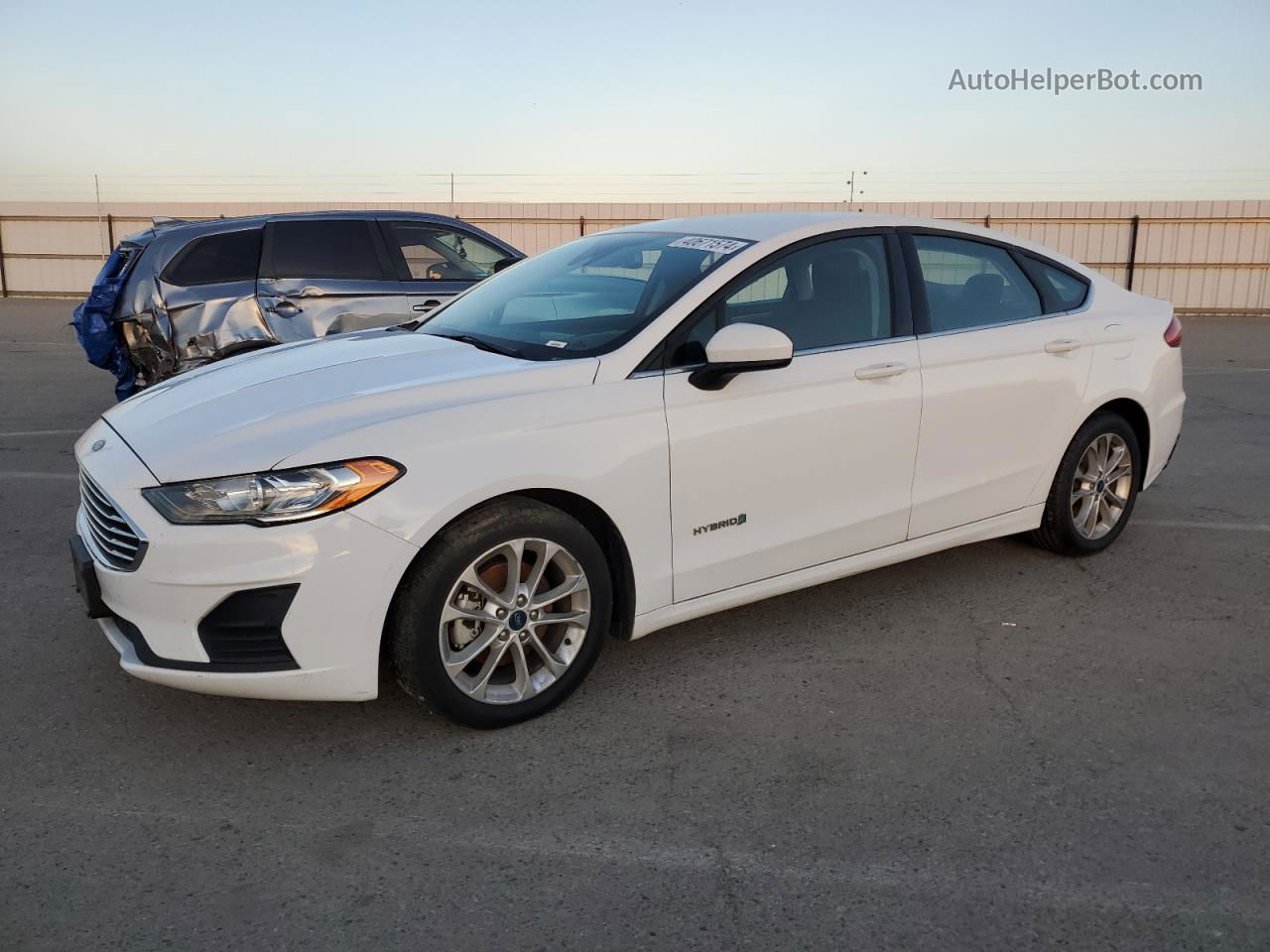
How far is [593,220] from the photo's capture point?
2316 centimetres

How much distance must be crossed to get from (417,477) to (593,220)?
20840 mm

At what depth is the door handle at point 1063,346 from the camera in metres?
4.60

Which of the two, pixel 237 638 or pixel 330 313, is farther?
pixel 330 313

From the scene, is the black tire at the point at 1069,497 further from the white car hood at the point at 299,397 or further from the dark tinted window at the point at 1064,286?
the white car hood at the point at 299,397

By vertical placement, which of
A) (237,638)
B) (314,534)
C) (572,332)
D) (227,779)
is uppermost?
(572,332)

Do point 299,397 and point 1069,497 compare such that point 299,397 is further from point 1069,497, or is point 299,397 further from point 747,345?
point 1069,497

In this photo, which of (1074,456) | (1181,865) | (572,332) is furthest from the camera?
(1074,456)

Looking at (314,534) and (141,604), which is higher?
(314,534)

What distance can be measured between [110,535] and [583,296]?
1.84m

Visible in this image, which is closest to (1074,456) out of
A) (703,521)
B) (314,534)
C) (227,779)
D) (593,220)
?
(703,521)

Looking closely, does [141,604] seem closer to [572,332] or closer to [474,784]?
[474,784]

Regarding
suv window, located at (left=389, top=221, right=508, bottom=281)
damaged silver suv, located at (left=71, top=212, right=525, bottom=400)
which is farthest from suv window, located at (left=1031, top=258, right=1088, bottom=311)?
suv window, located at (left=389, top=221, right=508, bottom=281)

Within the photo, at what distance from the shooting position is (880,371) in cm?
400

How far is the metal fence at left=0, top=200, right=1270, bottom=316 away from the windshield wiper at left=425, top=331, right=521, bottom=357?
736 inches
